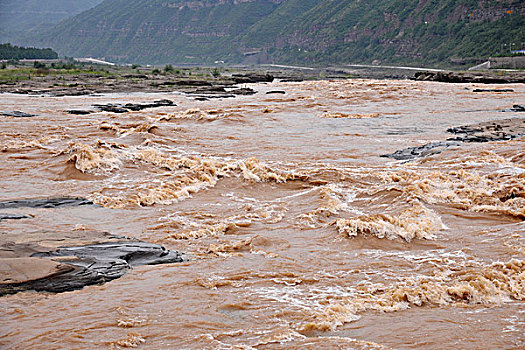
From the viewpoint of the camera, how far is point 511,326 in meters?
5.42

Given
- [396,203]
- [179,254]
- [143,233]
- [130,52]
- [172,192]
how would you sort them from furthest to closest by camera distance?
[130,52]
[172,192]
[396,203]
[143,233]
[179,254]

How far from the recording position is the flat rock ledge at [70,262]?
19.7 ft

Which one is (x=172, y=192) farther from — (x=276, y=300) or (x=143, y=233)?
(x=276, y=300)

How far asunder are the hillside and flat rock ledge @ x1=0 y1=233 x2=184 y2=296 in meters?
73.4

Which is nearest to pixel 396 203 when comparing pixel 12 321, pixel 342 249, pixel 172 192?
pixel 342 249

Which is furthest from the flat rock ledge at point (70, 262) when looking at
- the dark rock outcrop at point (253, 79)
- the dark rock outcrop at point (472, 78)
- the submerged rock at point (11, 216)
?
the dark rock outcrop at point (253, 79)

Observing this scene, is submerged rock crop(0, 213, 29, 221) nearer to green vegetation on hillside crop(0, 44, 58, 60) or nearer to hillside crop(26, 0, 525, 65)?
hillside crop(26, 0, 525, 65)

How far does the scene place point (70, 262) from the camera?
646 centimetres

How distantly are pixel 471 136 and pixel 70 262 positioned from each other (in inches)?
566

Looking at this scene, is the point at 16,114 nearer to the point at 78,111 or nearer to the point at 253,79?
the point at 78,111

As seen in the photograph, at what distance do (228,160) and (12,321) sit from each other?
30.8 ft

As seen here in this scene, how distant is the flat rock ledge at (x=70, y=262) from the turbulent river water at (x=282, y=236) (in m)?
0.16

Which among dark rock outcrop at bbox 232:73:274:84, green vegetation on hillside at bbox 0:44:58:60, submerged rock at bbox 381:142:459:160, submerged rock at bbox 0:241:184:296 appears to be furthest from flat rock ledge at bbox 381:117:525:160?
green vegetation on hillside at bbox 0:44:58:60

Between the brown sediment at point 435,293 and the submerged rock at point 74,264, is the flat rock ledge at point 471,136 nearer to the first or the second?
the brown sediment at point 435,293
